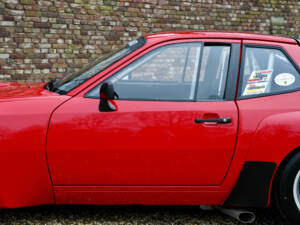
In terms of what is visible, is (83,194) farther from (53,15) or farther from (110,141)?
(53,15)

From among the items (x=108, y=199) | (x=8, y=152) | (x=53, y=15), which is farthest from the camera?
(x=53, y=15)

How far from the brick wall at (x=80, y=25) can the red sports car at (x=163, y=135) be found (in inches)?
228

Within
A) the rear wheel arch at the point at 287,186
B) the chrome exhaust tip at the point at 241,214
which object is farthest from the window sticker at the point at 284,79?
the chrome exhaust tip at the point at 241,214

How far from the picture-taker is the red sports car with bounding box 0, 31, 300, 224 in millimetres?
2582

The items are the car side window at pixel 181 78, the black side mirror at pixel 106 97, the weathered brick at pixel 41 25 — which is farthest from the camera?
the weathered brick at pixel 41 25

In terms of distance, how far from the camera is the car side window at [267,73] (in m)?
2.78

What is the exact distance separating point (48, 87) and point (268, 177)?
2.01 m

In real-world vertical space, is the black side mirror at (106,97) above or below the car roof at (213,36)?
below

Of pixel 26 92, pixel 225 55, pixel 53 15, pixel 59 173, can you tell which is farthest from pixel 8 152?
pixel 53 15

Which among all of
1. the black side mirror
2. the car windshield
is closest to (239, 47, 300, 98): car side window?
the car windshield

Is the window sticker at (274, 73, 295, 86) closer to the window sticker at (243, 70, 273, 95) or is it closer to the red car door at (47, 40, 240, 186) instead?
the window sticker at (243, 70, 273, 95)

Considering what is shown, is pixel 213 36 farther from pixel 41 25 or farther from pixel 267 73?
pixel 41 25

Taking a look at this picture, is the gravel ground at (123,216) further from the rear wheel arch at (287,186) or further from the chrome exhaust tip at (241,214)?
the rear wheel arch at (287,186)

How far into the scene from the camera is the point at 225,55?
111 inches
